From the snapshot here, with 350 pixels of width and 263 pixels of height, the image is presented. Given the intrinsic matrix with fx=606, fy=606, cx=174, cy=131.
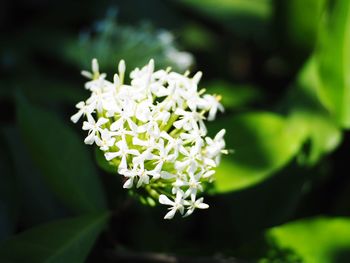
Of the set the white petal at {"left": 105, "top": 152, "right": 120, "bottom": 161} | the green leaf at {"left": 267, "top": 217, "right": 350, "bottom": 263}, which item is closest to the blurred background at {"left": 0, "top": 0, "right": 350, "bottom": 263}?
the green leaf at {"left": 267, "top": 217, "right": 350, "bottom": 263}

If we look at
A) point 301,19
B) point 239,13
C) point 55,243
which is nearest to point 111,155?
point 55,243

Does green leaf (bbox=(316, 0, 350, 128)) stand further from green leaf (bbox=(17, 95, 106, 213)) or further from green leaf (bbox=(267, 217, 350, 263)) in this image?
green leaf (bbox=(17, 95, 106, 213))

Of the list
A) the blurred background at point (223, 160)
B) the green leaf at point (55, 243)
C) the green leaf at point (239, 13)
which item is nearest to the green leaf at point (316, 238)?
the blurred background at point (223, 160)

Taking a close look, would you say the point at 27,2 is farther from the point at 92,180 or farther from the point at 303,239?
the point at 303,239

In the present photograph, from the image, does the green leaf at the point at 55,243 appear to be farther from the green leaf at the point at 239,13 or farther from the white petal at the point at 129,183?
the green leaf at the point at 239,13

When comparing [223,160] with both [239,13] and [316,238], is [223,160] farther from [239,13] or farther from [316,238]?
[239,13]
